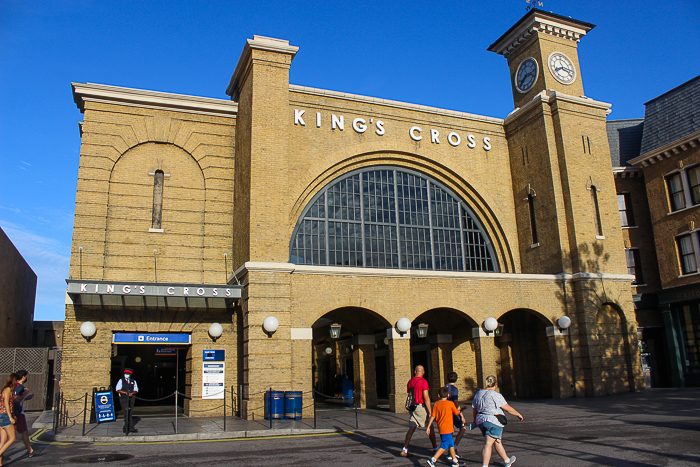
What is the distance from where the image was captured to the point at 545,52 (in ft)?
87.8

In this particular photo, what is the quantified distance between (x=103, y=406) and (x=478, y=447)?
1152cm

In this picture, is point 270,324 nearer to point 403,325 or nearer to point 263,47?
point 403,325

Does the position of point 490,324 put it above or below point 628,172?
below

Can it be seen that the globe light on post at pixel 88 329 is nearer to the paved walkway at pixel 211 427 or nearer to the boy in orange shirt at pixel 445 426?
the paved walkway at pixel 211 427

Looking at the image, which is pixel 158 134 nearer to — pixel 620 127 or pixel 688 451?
pixel 688 451

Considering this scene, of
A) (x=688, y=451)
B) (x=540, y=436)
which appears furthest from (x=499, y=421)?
(x=540, y=436)

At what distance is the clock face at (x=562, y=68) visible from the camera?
87.4 feet

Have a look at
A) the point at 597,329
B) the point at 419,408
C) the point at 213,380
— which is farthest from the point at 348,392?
the point at 419,408

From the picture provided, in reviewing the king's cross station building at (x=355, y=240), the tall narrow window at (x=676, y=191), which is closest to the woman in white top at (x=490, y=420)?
the king's cross station building at (x=355, y=240)

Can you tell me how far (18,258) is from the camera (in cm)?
3678

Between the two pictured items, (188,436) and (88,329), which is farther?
(88,329)

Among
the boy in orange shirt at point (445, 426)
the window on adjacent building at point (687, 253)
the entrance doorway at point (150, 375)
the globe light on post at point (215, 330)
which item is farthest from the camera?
the window on adjacent building at point (687, 253)

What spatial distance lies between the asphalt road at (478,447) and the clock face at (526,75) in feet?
54.9

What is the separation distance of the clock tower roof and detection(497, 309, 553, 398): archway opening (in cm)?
1372
